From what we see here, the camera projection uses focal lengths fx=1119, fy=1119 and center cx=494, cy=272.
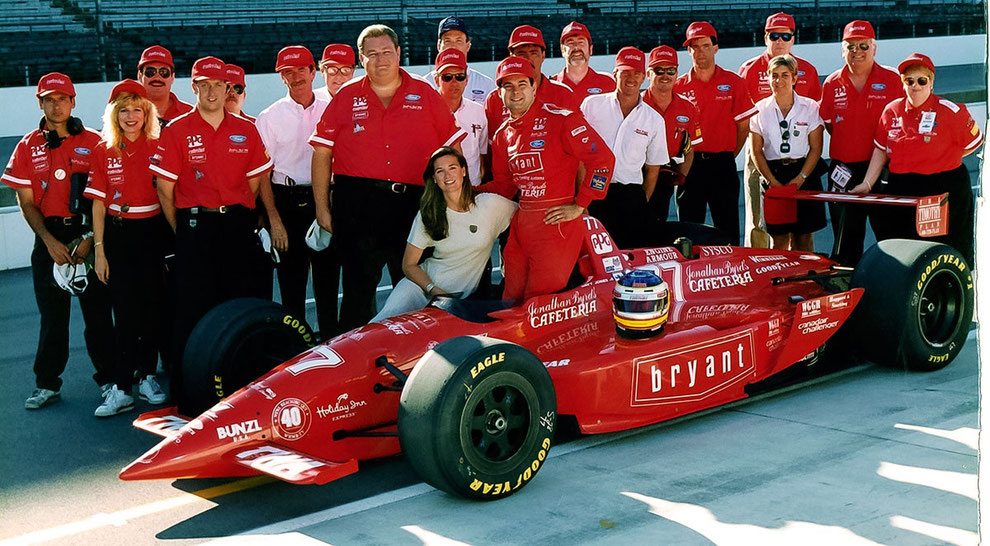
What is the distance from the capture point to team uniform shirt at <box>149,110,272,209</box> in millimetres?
6375

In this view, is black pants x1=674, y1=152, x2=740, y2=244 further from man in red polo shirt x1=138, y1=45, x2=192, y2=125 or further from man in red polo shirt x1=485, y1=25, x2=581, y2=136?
man in red polo shirt x1=138, y1=45, x2=192, y2=125

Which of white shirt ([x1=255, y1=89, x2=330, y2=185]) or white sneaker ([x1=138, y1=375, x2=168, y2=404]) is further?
white shirt ([x1=255, y1=89, x2=330, y2=185])

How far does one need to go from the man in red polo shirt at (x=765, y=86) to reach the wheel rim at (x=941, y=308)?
2210 mm

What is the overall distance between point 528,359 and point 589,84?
14.2 ft

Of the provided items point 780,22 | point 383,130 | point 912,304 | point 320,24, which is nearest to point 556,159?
point 383,130

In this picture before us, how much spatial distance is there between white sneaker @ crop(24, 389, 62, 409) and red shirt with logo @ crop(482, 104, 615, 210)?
3.13m

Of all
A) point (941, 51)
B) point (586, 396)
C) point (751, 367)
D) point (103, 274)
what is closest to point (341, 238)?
point (103, 274)

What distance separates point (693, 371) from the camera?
5781 millimetres

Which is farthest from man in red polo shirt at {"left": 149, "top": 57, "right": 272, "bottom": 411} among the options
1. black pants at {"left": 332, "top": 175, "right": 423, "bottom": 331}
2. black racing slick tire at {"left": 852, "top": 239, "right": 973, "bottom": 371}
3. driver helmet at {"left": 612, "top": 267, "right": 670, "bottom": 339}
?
black racing slick tire at {"left": 852, "top": 239, "right": 973, "bottom": 371}

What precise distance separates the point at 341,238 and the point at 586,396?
6.95 feet

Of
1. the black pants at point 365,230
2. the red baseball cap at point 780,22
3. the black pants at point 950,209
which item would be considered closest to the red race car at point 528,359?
the black pants at point 950,209

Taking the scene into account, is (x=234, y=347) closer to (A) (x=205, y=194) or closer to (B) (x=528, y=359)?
(A) (x=205, y=194)

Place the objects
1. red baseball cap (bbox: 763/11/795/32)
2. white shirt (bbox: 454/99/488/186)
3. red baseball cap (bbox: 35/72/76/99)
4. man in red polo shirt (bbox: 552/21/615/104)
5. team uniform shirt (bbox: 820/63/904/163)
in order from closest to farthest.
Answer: red baseball cap (bbox: 35/72/76/99) → white shirt (bbox: 454/99/488/186) → team uniform shirt (bbox: 820/63/904/163) → man in red polo shirt (bbox: 552/21/615/104) → red baseball cap (bbox: 763/11/795/32)

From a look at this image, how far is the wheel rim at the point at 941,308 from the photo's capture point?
688 centimetres
